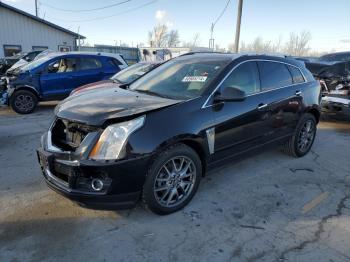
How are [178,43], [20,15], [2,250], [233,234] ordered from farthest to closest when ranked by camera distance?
[178,43] → [20,15] → [233,234] → [2,250]

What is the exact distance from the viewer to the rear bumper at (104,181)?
2885 millimetres

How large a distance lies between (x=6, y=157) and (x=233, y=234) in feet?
13.2

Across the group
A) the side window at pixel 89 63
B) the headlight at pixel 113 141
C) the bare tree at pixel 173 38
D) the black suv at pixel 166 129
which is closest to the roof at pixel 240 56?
the black suv at pixel 166 129

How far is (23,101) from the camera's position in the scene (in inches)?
360

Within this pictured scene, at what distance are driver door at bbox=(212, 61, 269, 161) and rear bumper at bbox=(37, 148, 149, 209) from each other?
44.9 inches

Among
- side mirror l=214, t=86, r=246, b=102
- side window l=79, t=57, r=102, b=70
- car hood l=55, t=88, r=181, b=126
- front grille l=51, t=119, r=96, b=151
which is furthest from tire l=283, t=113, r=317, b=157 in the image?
side window l=79, t=57, r=102, b=70

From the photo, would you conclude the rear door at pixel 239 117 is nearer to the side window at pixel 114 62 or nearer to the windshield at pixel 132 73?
the windshield at pixel 132 73

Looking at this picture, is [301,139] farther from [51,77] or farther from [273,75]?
[51,77]

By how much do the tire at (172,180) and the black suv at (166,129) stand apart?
11mm

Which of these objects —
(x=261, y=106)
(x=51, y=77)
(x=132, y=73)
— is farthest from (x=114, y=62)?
(x=261, y=106)

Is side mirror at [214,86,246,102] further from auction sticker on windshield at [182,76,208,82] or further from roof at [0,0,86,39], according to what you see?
roof at [0,0,86,39]

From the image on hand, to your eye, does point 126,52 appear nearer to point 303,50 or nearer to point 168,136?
point 168,136

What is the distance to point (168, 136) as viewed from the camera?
313 cm

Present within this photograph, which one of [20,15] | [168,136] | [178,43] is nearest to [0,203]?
[168,136]
